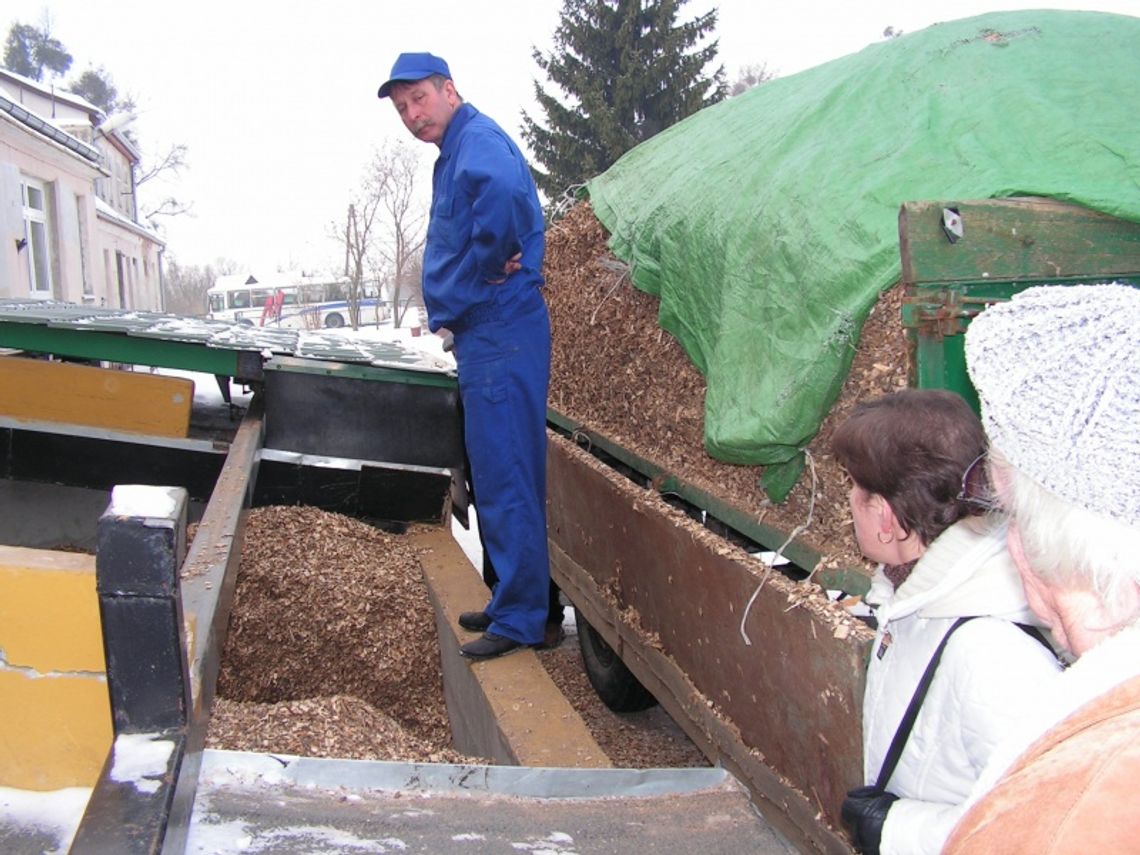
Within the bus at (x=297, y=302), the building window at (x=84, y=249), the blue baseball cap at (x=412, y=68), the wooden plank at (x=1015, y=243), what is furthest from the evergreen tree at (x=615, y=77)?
the wooden plank at (x=1015, y=243)

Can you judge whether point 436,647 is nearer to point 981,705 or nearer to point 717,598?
point 717,598

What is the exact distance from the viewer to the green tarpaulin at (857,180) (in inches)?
102

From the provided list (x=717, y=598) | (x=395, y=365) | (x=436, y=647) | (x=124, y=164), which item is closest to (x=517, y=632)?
(x=436, y=647)

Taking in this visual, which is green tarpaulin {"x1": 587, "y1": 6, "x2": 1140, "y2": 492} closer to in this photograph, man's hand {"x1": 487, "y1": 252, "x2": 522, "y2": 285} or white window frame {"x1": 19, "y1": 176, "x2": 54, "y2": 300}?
man's hand {"x1": 487, "y1": 252, "x2": 522, "y2": 285}

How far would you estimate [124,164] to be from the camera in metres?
37.3

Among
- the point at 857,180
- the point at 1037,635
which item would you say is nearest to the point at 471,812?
the point at 1037,635

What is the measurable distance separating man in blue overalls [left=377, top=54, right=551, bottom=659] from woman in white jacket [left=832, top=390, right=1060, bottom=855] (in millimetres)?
1751

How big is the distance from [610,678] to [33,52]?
5632 cm

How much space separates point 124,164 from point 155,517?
4044 cm

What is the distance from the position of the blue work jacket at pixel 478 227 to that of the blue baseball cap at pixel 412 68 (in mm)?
229

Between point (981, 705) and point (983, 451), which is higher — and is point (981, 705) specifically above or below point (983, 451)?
below

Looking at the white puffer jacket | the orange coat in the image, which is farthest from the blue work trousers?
the orange coat

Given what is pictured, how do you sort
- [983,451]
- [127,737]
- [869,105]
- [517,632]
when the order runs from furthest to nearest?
[517,632], [869,105], [983,451], [127,737]

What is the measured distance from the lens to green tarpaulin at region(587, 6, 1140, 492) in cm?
259
